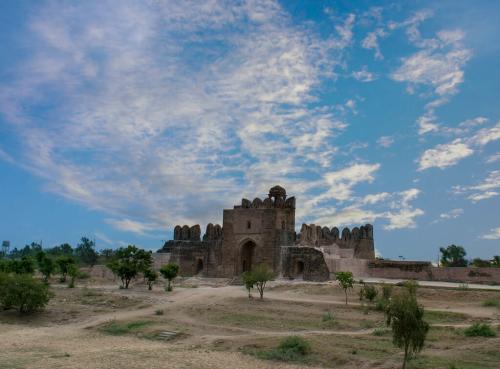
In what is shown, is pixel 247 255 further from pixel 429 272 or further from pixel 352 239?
pixel 429 272

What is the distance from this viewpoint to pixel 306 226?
3531 centimetres

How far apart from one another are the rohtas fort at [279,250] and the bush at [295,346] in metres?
14.8

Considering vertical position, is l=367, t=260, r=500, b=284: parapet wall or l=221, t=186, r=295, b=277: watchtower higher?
l=221, t=186, r=295, b=277: watchtower

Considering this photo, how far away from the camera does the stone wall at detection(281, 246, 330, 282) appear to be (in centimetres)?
3045

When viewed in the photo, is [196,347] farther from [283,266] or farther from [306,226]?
[306,226]

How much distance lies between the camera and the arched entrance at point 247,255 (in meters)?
36.8

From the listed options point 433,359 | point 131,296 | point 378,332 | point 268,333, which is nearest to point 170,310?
point 131,296

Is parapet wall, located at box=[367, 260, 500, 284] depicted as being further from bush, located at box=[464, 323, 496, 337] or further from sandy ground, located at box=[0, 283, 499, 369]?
bush, located at box=[464, 323, 496, 337]

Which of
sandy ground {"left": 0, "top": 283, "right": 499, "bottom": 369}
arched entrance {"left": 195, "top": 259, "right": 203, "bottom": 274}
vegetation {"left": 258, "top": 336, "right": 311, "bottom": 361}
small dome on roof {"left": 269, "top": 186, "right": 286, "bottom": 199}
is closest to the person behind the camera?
sandy ground {"left": 0, "top": 283, "right": 499, "bottom": 369}

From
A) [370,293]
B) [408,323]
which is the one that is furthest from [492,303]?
[408,323]

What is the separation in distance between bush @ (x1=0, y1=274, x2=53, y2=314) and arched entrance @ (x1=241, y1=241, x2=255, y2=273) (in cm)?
1617

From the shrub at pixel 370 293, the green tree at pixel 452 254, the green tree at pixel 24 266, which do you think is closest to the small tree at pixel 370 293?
the shrub at pixel 370 293

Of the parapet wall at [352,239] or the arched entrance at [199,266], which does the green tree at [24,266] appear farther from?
the parapet wall at [352,239]

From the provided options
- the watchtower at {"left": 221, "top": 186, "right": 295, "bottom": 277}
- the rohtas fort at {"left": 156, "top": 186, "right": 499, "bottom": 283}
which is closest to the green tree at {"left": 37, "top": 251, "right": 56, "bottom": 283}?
the rohtas fort at {"left": 156, "top": 186, "right": 499, "bottom": 283}
